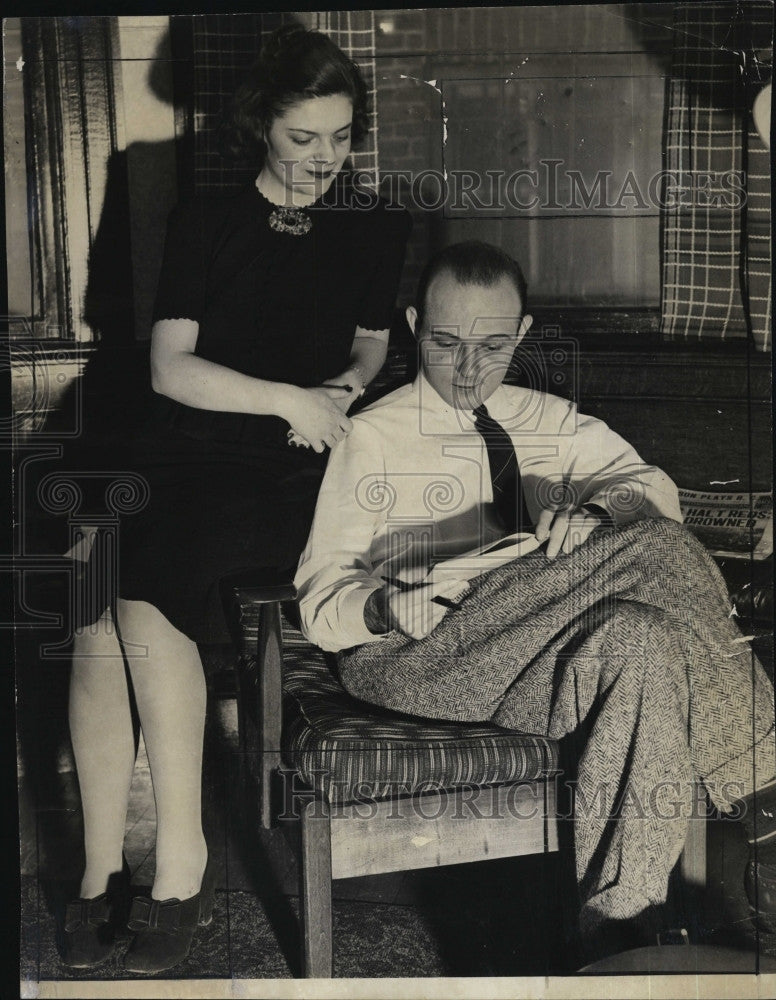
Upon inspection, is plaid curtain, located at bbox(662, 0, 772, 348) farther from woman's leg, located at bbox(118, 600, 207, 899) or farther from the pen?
woman's leg, located at bbox(118, 600, 207, 899)

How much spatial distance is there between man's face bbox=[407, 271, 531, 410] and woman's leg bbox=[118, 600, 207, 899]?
2.56 ft

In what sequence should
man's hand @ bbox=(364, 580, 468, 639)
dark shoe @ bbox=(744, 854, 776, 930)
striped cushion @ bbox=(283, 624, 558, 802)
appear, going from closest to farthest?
striped cushion @ bbox=(283, 624, 558, 802) < man's hand @ bbox=(364, 580, 468, 639) < dark shoe @ bbox=(744, 854, 776, 930)

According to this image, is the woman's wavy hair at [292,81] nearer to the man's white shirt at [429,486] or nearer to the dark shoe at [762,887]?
the man's white shirt at [429,486]

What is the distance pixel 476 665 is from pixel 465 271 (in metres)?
0.79

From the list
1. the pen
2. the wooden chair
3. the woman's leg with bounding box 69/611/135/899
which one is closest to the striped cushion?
the wooden chair

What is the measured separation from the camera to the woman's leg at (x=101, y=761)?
96.9 inches

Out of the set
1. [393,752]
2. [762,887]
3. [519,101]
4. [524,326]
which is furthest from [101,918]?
[519,101]

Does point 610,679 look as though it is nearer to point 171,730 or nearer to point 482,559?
point 482,559

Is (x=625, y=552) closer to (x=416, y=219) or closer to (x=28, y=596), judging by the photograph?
(x=416, y=219)

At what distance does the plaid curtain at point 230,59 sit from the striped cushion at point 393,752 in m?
1.05

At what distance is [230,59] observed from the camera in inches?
92.4

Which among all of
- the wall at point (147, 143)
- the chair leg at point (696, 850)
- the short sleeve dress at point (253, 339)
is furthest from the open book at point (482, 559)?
the wall at point (147, 143)

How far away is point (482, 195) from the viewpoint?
2.36 m

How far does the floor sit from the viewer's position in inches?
96.0
